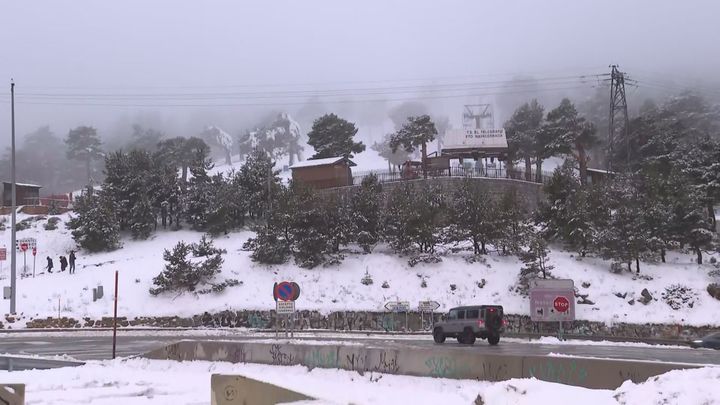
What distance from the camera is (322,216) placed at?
1761 inches

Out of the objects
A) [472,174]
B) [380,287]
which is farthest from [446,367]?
[472,174]

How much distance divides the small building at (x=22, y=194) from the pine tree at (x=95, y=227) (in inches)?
617

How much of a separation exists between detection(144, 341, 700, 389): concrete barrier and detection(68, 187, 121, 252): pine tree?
36.6 metres

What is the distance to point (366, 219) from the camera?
45812 mm

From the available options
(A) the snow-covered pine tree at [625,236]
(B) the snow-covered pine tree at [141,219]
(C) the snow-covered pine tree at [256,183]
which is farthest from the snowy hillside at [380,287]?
(C) the snow-covered pine tree at [256,183]

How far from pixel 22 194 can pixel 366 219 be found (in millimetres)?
41824

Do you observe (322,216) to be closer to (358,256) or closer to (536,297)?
(358,256)

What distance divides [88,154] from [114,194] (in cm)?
7086

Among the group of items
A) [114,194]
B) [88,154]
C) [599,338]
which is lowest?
[599,338]

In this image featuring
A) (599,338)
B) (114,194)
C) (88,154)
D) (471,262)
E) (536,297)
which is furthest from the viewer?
(88,154)

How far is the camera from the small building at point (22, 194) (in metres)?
65.5

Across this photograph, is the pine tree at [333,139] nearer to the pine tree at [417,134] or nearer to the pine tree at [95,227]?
the pine tree at [417,134]

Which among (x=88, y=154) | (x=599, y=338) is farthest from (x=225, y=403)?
(x=88, y=154)

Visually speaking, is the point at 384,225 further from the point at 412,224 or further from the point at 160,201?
the point at 160,201
